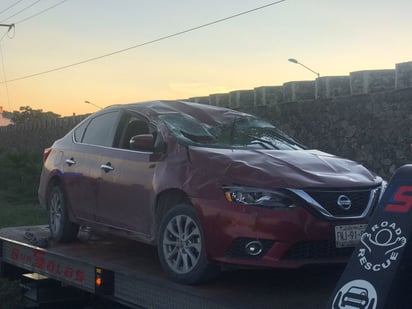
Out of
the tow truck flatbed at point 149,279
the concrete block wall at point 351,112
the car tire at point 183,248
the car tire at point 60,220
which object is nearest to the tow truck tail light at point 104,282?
the tow truck flatbed at point 149,279

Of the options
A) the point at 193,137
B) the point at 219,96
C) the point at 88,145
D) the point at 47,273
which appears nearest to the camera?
the point at 193,137

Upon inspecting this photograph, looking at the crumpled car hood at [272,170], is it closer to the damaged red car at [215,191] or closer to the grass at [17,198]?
the damaged red car at [215,191]

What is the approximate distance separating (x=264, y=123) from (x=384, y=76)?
5.98 m

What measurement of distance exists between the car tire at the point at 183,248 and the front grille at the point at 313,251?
55cm

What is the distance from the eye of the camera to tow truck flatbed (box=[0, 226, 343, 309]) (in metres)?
3.81

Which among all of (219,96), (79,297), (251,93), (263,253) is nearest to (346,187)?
(263,253)

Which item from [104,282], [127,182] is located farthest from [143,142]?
[104,282]

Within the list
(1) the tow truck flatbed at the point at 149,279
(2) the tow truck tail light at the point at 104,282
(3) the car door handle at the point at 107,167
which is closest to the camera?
(1) the tow truck flatbed at the point at 149,279

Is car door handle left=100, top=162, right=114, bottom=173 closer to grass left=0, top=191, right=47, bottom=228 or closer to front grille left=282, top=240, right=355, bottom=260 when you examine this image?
front grille left=282, top=240, right=355, bottom=260

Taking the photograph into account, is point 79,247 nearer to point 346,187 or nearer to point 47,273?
point 47,273

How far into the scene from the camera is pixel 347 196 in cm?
410

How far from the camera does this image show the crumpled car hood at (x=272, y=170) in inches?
159

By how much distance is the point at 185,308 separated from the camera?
3807 millimetres

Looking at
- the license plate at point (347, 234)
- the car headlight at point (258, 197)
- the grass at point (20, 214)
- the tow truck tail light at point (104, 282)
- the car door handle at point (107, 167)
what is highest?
the car door handle at point (107, 167)
